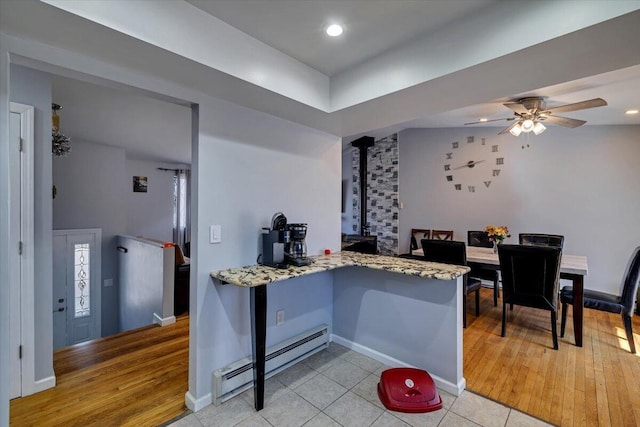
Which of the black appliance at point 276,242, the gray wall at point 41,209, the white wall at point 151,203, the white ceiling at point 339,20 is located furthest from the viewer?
the white wall at point 151,203

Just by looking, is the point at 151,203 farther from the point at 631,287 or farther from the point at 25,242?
the point at 631,287

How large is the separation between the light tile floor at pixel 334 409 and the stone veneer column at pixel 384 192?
4.07 metres

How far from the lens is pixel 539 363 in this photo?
99.4 inches

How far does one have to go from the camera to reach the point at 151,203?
6.12 meters

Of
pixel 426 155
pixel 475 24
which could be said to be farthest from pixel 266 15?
pixel 426 155

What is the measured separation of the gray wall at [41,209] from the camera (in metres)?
2.04

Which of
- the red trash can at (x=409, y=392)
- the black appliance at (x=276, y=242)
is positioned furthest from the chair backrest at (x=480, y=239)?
the black appliance at (x=276, y=242)

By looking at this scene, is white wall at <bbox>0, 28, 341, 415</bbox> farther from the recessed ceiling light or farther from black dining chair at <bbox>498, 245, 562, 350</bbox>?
black dining chair at <bbox>498, 245, 562, 350</bbox>

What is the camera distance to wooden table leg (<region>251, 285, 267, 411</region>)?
1846 millimetres

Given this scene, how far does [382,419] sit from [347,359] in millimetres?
744

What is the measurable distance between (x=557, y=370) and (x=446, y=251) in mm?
1382

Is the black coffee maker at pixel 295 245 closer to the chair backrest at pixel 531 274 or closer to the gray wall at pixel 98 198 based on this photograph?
the chair backrest at pixel 531 274

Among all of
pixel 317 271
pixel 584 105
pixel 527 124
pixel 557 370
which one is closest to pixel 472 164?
pixel 527 124

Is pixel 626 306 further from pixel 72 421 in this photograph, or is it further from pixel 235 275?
pixel 72 421
